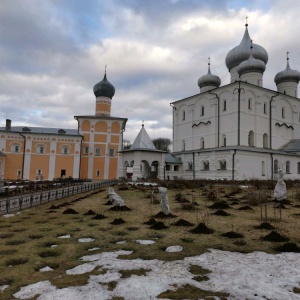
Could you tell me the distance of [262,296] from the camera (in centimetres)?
401

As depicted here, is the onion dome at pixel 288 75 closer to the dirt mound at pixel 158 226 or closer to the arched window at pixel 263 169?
the arched window at pixel 263 169

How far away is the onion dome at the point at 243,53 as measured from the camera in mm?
37656

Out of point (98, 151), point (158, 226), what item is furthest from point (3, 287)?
point (98, 151)

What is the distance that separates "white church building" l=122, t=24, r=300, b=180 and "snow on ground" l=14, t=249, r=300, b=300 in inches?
984

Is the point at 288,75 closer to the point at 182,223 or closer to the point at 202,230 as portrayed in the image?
the point at 182,223

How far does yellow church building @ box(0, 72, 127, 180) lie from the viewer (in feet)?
128

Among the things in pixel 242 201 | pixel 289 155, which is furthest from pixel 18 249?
pixel 289 155

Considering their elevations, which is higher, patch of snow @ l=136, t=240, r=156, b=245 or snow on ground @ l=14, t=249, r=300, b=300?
patch of snow @ l=136, t=240, r=156, b=245

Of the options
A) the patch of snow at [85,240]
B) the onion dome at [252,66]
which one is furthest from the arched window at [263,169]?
the patch of snow at [85,240]

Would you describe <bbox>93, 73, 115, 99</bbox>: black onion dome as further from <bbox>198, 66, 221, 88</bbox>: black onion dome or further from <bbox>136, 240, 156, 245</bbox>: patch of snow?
<bbox>136, 240, 156, 245</bbox>: patch of snow

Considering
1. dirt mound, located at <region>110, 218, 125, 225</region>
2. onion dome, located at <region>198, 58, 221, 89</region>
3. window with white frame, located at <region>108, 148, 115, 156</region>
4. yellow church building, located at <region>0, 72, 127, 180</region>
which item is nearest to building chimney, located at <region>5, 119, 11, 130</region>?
yellow church building, located at <region>0, 72, 127, 180</region>

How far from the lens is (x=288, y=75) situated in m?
39.8

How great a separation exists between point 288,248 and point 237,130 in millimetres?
28495

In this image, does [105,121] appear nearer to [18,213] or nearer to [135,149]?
[135,149]
